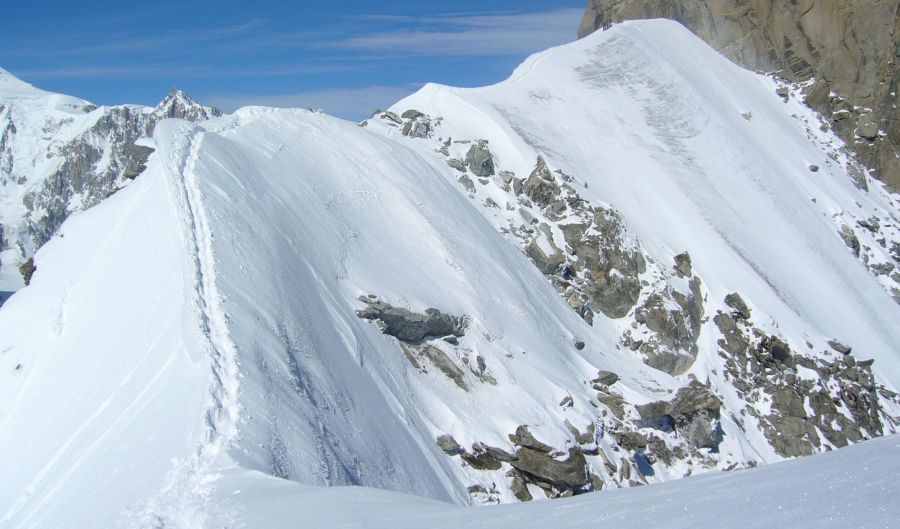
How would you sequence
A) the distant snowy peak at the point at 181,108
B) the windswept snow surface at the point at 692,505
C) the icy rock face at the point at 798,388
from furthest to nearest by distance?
the distant snowy peak at the point at 181,108 < the icy rock face at the point at 798,388 < the windswept snow surface at the point at 692,505

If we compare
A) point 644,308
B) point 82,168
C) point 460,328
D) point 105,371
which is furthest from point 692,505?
point 82,168

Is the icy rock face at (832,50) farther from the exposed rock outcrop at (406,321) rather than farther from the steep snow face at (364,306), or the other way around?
the exposed rock outcrop at (406,321)

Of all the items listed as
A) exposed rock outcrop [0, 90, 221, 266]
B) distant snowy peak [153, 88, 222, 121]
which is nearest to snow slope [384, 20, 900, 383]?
distant snowy peak [153, 88, 222, 121]

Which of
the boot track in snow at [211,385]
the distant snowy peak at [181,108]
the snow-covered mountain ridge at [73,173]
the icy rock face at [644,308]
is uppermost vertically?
the boot track in snow at [211,385]

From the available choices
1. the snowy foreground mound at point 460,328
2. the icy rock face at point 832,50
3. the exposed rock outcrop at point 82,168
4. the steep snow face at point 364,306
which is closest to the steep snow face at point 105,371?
the snowy foreground mound at point 460,328

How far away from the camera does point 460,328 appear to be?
63.7 feet

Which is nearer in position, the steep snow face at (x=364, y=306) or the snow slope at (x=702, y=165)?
the steep snow face at (x=364, y=306)

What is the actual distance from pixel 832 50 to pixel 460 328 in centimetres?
3919

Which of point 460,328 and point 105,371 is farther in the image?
point 460,328

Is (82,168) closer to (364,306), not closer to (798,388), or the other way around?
(364,306)

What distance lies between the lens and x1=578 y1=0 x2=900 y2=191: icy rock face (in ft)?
140

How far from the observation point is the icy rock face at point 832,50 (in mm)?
42594

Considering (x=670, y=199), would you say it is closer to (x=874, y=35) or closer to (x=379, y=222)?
(x=379, y=222)

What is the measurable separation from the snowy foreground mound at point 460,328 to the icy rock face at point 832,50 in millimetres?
7877
